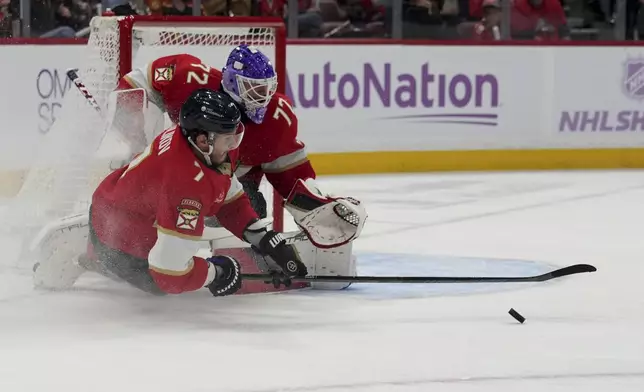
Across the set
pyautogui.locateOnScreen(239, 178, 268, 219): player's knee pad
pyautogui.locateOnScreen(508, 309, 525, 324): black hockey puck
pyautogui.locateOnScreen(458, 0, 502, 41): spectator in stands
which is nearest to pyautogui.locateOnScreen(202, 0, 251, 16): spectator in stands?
pyautogui.locateOnScreen(458, 0, 502, 41): spectator in stands

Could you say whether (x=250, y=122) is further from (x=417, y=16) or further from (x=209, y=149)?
(x=417, y=16)

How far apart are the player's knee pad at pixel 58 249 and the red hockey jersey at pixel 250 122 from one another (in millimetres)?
513

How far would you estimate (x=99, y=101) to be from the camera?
4.04m

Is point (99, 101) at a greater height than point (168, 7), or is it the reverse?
point (168, 7)

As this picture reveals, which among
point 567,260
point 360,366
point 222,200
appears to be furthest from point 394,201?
point 360,366

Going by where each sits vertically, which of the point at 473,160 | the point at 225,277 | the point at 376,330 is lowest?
the point at 473,160

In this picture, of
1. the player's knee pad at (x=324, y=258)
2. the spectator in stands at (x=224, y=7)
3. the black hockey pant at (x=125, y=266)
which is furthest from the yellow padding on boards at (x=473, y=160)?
the black hockey pant at (x=125, y=266)

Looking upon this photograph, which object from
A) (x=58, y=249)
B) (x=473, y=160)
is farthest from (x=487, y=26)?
(x=58, y=249)

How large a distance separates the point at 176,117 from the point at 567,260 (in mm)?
1532

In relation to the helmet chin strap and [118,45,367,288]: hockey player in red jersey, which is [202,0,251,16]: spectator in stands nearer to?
[118,45,367,288]: hockey player in red jersey

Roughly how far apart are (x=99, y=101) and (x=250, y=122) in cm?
51

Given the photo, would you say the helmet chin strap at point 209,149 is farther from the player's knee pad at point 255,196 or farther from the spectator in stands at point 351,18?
the spectator in stands at point 351,18

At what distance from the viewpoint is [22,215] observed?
12.9 ft

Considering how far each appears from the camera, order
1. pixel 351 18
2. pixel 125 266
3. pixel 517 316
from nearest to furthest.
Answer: pixel 517 316, pixel 125 266, pixel 351 18
